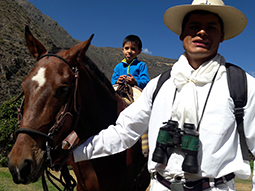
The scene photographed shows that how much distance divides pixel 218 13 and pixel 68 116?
60.2 inches

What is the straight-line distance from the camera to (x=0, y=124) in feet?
24.4

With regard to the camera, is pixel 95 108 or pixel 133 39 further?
pixel 133 39

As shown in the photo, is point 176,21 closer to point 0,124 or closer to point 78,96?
point 78,96

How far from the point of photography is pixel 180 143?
62.6 inches

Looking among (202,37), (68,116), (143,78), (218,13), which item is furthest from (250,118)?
(143,78)

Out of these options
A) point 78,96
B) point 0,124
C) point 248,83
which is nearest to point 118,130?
point 78,96

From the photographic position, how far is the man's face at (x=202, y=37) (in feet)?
5.78

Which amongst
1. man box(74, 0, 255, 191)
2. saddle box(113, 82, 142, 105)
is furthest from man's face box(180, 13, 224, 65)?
saddle box(113, 82, 142, 105)

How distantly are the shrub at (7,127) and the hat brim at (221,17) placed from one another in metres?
6.70

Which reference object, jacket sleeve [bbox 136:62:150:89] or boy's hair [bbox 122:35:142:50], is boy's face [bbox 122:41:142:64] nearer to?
boy's hair [bbox 122:35:142:50]

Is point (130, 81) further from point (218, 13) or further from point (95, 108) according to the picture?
point (218, 13)

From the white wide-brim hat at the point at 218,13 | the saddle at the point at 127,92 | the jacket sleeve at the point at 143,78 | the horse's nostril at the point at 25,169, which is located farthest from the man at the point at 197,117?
the jacket sleeve at the point at 143,78

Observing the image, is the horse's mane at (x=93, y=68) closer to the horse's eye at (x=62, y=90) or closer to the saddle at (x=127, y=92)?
the horse's eye at (x=62, y=90)

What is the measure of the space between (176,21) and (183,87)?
0.82 meters
